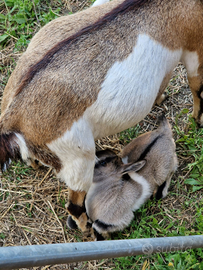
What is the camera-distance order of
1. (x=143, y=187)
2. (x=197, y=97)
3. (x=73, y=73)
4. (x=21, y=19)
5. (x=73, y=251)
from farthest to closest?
(x=21, y=19) → (x=197, y=97) → (x=143, y=187) → (x=73, y=73) → (x=73, y=251)

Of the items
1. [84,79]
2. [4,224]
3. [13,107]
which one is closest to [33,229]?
[4,224]

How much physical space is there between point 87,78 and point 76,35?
332 mm

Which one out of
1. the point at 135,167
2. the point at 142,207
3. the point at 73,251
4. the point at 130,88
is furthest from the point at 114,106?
the point at 73,251

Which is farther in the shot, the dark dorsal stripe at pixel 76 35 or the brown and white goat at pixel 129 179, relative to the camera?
the brown and white goat at pixel 129 179

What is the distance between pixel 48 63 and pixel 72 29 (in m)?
0.35

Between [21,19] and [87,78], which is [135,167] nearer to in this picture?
[87,78]

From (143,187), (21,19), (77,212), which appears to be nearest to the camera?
(77,212)

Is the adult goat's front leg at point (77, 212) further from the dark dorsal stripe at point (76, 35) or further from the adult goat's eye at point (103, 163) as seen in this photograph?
the dark dorsal stripe at point (76, 35)

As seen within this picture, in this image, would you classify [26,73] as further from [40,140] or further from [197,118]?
[197,118]

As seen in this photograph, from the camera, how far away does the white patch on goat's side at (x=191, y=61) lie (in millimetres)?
2842

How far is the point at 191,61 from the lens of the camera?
2.91m

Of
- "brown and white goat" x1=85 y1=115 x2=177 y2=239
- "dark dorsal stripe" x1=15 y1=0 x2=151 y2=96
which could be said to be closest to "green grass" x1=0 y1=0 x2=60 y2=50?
"dark dorsal stripe" x1=15 y1=0 x2=151 y2=96

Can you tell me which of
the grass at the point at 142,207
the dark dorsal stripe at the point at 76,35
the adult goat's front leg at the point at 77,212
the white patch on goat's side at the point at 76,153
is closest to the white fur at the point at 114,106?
the white patch on goat's side at the point at 76,153

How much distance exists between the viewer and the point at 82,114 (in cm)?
230
